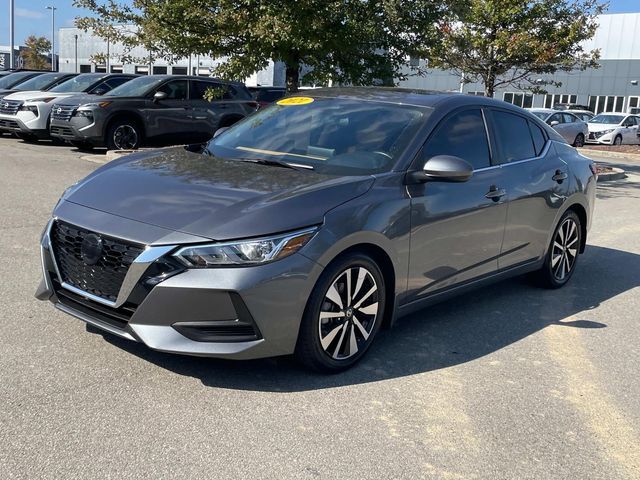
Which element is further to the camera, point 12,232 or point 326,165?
point 12,232

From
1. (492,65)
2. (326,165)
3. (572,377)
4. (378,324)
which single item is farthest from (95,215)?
(492,65)

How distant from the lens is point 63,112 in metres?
14.4

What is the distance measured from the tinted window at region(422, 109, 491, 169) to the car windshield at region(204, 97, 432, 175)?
0.18m

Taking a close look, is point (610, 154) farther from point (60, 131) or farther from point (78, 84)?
point (60, 131)

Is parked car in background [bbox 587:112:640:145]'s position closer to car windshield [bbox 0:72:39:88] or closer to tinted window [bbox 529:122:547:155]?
car windshield [bbox 0:72:39:88]

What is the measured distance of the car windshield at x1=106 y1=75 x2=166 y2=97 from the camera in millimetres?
14352

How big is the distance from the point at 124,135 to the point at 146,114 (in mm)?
626

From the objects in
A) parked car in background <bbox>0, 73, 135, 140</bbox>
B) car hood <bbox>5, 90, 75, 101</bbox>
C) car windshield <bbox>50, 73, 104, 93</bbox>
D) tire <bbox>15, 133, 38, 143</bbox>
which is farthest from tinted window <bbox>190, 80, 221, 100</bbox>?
tire <bbox>15, 133, 38, 143</bbox>

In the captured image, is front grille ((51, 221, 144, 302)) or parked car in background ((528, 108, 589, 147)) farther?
parked car in background ((528, 108, 589, 147))

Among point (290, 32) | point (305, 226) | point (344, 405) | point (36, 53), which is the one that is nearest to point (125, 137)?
point (290, 32)

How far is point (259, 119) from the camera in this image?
553 centimetres

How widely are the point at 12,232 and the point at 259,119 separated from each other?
335cm

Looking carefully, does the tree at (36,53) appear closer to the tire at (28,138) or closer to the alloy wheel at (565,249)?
the tire at (28,138)

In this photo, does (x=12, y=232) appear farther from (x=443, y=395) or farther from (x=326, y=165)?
(x=443, y=395)
